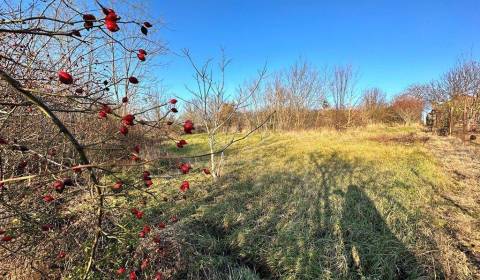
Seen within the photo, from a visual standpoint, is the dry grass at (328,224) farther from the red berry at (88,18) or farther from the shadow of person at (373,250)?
the red berry at (88,18)

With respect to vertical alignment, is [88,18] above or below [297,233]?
above

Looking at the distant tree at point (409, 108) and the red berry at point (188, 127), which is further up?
the distant tree at point (409, 108)

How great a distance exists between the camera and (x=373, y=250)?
299cm

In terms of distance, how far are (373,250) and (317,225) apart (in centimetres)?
72

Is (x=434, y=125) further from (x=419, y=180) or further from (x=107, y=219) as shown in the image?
(x=107, y=219)

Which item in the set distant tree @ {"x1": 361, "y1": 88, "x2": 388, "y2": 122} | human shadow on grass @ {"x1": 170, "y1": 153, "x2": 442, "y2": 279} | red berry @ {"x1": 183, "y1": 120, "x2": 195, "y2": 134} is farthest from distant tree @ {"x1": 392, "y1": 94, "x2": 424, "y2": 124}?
red berry @ {"x1": 183, "y1": 120, "x2": 195, "y2": 134}

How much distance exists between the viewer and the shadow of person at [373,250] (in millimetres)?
2684

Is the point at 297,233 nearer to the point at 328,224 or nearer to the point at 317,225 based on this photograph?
the point at 317,225

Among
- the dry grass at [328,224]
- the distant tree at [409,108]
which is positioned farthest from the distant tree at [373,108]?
the dry grass at [328,224]

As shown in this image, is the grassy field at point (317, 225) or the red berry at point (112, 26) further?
the grassy field at point (317, 225)

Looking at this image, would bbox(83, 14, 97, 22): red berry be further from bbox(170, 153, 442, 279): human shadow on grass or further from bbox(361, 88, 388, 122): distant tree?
bbox(361, 88, 388, 122): distant tree

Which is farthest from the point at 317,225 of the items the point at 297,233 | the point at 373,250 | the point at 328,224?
the point at 373,250

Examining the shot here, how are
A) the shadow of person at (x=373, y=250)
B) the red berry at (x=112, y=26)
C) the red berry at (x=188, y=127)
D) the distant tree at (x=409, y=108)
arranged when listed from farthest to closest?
the distant tree at (x=409, y=108), the shadow of person at (x=373, y=250), the red berry at (x=188, y=127), the red berry at (x=112, y=26)

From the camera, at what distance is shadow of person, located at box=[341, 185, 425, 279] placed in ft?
8.80
